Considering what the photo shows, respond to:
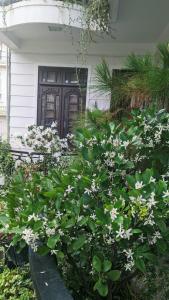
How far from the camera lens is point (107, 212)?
150cm

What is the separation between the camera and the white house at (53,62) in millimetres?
6023

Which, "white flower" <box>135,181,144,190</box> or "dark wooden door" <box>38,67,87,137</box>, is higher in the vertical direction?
"dark wooden door" <box>38,67,87,137</box>

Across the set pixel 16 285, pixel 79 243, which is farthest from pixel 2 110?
pixel 79 243

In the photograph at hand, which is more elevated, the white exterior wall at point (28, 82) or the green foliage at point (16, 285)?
the white exterior wall at point (28, 82)

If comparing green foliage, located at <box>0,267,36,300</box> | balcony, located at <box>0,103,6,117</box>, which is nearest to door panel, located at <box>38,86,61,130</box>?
green foliage, located at <box>0,267,36,300</box>

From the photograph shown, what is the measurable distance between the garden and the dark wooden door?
5.21 metres

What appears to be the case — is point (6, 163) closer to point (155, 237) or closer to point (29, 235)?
point (29, 235)

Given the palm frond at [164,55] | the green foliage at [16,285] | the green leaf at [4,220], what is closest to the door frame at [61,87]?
the palm frond at [164,55]

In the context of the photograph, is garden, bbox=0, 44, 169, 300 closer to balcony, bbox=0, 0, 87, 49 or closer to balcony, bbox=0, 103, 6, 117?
balcony, bbox=0, 0, 87, 49

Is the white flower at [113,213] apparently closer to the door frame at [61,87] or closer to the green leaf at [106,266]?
the green leaf at [106,266]

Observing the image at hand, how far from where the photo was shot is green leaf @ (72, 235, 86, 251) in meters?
1.54

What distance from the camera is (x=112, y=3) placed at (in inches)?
173

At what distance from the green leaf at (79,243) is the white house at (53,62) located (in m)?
4.75

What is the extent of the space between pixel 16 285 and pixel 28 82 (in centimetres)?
588
